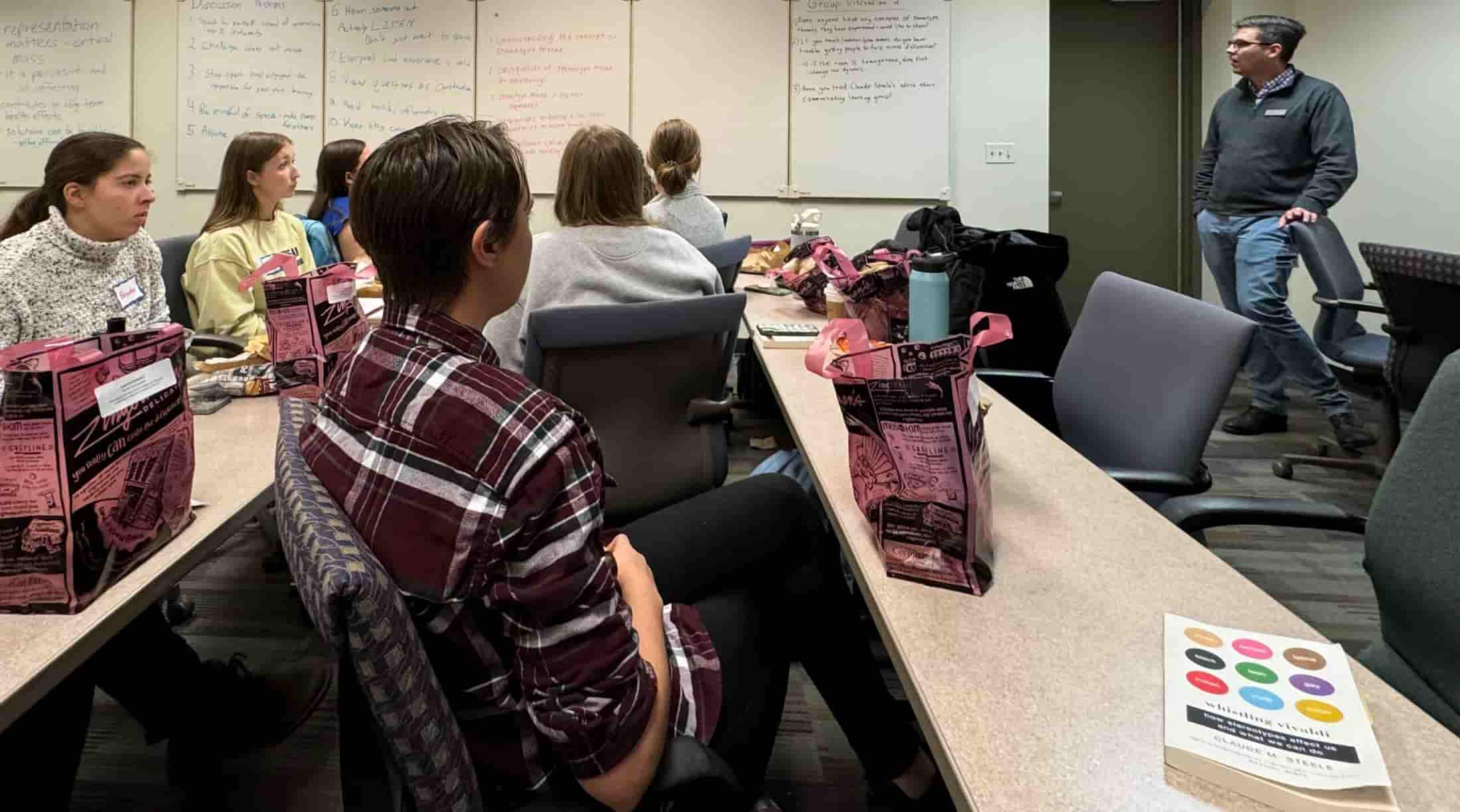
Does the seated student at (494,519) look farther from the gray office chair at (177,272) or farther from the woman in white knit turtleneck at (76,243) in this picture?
the gray office chair at (177,272)

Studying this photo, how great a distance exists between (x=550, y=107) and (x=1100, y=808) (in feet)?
15.5

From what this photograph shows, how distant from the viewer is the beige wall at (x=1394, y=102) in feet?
13.5

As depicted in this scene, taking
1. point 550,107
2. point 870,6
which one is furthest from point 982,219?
point 550,107

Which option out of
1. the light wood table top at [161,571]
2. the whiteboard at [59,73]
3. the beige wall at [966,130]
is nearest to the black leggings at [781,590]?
the light wood table top at [161,571]

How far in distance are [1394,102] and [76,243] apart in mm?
5385

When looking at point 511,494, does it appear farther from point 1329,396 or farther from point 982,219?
point 982,219

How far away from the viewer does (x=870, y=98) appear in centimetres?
465

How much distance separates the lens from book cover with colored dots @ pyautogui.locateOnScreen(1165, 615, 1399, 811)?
0.59 meters

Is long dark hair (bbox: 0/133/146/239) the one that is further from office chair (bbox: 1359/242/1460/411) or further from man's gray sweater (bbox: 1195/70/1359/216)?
man's gray sweater (bbox: 1195/70/1359/216)

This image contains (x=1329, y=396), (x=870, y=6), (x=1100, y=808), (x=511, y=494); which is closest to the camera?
(x=1100, y=808)

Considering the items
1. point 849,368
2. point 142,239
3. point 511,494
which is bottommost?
point 511,494

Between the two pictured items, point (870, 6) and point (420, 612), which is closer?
point (420, 612)

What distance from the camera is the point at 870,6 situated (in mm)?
4602

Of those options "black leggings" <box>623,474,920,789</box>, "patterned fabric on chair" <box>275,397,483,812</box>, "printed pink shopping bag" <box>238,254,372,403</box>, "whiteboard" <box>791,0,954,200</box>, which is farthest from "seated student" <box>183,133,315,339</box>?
"whiteboard" <box>791,0,954,200</box>
